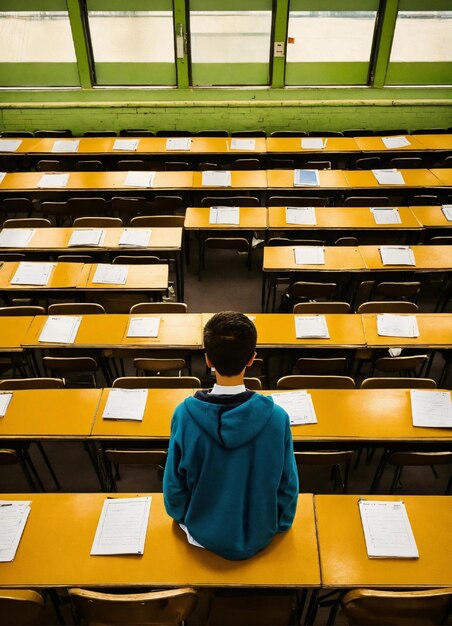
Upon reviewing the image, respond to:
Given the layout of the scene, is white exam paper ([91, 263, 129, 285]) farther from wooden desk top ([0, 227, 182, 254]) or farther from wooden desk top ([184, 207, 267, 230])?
wooden desk top ([184, 207, 267, 230])

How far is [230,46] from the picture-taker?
345 inches

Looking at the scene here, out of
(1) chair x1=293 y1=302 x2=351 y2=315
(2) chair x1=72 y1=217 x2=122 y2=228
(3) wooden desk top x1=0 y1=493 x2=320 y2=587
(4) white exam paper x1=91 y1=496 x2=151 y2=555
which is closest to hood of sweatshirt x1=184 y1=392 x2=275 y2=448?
(3) wooden desk top x1=0 y1=493 x2=320 y2=587

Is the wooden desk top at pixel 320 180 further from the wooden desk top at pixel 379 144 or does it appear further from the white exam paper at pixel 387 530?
the white exam paper at pixel 387 530

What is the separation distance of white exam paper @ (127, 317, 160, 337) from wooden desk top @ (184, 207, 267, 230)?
66.9 inches

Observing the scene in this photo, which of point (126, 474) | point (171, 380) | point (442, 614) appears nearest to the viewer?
point (442, 614)

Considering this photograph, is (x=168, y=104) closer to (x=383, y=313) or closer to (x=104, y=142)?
(x=104, y=142)

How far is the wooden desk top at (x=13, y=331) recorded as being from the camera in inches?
164

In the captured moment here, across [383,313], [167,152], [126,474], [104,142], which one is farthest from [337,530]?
[104,142]

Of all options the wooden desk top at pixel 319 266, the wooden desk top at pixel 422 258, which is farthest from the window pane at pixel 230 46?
the wooden desk top at pixel 422 258

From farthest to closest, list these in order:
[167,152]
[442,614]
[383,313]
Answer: [167,152] < [383,313] < [442,614]

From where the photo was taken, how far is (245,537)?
2.35m

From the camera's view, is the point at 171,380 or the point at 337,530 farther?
the point at 171,380

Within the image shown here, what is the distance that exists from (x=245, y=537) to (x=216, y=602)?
A: 652 millimetres

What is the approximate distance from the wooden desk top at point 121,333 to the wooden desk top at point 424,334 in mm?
1447
